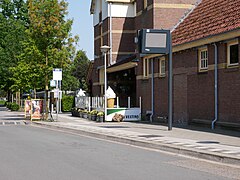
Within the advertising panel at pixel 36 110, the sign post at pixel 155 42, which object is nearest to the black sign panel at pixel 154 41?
the sign post at pixel 155 42

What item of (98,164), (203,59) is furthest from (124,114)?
(98,164)

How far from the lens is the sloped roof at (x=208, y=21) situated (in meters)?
20.6

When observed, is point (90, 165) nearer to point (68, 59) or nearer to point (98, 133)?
point (98, 133)

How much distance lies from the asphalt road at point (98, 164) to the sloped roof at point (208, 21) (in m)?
7.92

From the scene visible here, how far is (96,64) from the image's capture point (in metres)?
45.8

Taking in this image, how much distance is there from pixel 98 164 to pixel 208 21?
13595 mm

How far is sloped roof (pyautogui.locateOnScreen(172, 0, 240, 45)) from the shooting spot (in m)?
20.6

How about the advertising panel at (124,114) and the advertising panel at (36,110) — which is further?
the advertising panel at (36,110)

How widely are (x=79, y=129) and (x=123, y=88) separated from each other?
17342 mm

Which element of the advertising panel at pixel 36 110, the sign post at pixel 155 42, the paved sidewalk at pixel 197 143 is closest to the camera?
the paved sidewalk at pixel 197 143

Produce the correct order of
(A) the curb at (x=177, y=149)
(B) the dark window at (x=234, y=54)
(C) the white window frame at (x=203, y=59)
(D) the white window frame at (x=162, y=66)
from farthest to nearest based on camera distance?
(D) the white window frame at (x=162, y=66) → (C) the white window frame at (x=203, y=59) → (B) the dark window at (x=234, y=54) → (A) the curb at (x=177, y=149)

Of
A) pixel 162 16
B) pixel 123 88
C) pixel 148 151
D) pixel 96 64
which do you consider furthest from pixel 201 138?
pixel 96 64

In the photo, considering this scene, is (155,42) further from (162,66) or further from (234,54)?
(162,66)

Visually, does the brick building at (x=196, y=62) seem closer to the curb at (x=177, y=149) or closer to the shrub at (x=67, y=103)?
the curb at (x=177, y=149)
